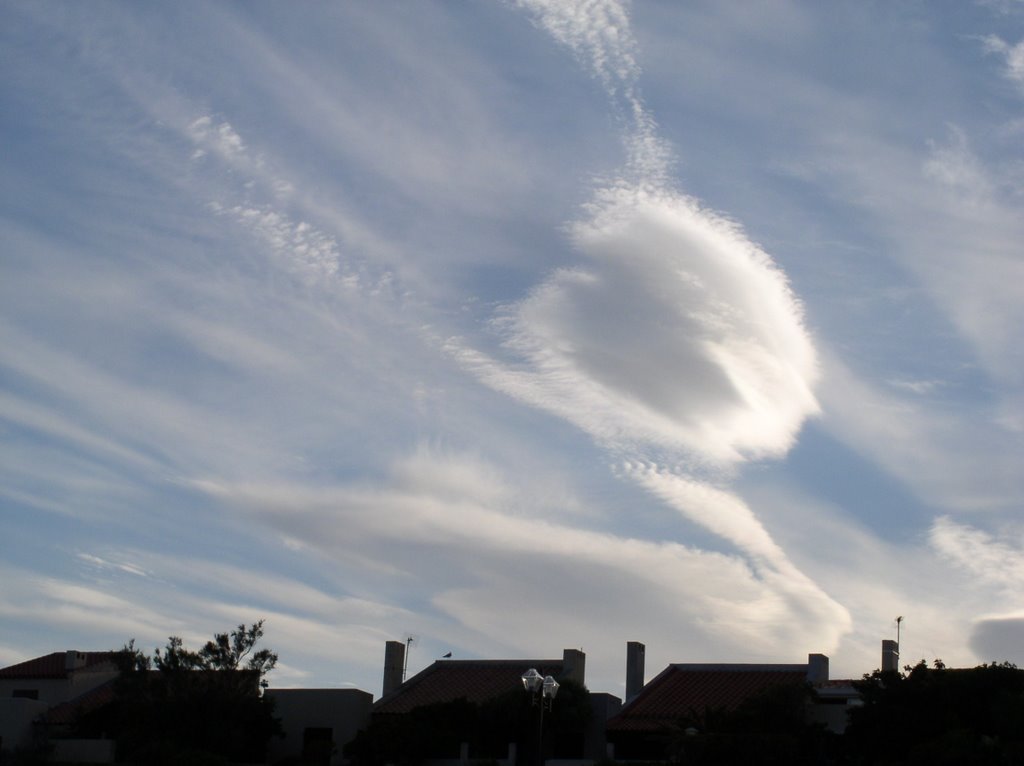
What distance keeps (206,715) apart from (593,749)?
1602 centimetres

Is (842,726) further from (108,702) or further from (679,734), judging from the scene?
(108,702)

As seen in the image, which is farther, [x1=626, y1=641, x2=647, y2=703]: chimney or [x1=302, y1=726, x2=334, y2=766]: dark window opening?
[x1=626, y1=641, x2=647, y2=703]: chimney

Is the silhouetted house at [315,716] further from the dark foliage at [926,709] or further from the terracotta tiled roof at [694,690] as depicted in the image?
the dark foliage at [926,709]

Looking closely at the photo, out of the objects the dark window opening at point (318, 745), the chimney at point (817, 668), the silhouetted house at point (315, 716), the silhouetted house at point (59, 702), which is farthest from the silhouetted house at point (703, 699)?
the silhouetted house at point (59, 702)

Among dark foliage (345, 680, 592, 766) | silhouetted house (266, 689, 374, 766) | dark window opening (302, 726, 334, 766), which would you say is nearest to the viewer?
dark foliage (345, 680, 592, 766)

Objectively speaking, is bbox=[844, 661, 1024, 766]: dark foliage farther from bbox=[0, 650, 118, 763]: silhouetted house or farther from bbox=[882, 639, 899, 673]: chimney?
bbox=[0, 650, 118, 763]: silhouetted house

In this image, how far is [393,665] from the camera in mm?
62219

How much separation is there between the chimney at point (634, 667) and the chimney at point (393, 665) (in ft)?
36.4

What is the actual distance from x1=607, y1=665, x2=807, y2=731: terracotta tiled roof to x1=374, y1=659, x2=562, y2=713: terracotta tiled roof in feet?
13.8

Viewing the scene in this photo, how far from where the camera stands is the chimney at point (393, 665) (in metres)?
61.5

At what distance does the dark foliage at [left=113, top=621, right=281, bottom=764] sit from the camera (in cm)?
5094

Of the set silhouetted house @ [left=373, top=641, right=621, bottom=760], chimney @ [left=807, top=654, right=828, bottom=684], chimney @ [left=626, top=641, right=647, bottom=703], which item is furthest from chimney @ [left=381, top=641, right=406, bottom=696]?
chimney @ [left=807, top=654, right=828, bottom=684]

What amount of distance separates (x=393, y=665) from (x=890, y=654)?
23233 millimetres

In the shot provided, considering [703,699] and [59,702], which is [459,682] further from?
[59,702]
